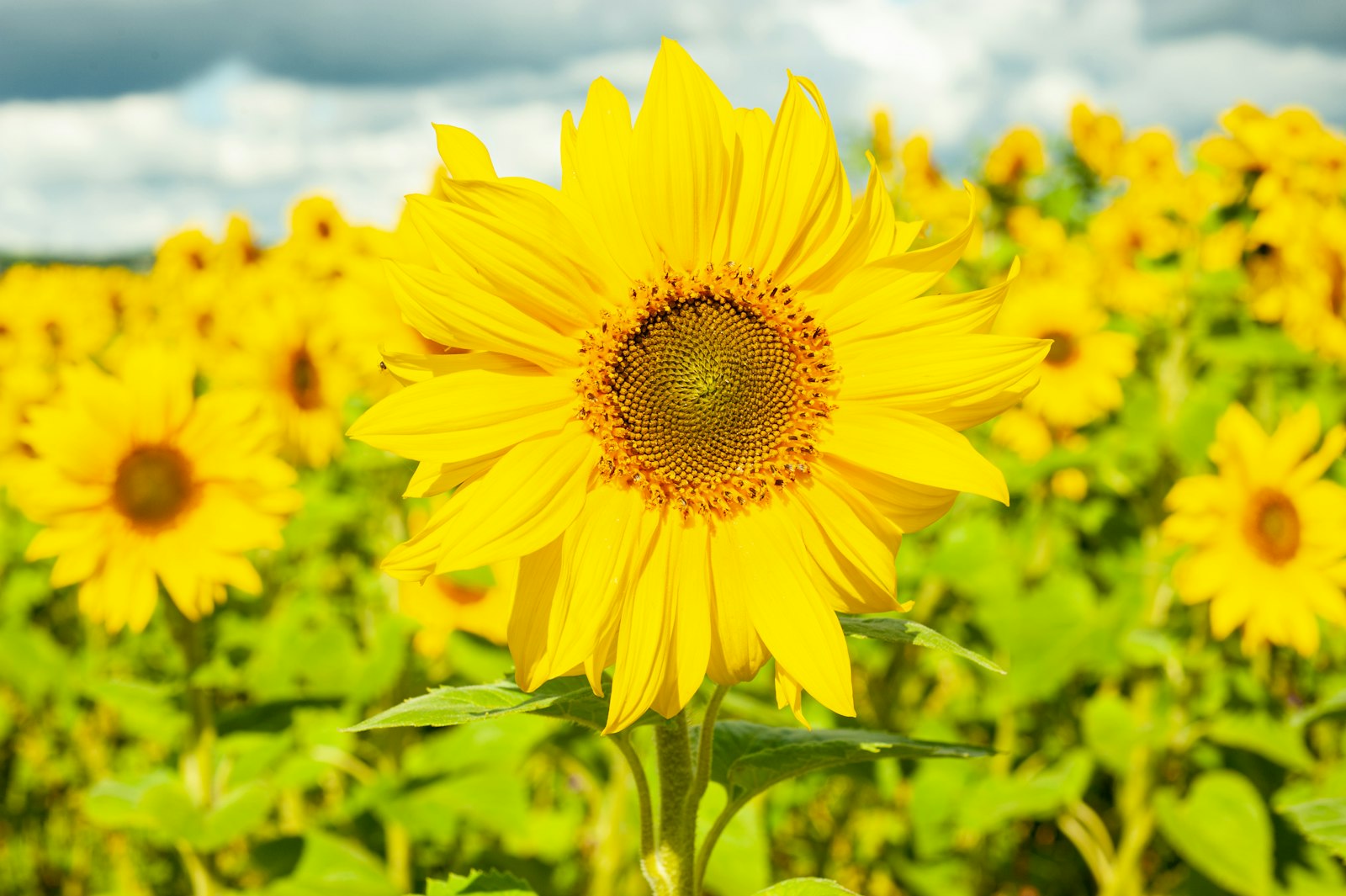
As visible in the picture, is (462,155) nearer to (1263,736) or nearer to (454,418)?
(454,418)

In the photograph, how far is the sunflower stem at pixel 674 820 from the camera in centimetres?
136

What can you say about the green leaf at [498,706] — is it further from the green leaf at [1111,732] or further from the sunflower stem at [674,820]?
the green leaf at [1111,732]

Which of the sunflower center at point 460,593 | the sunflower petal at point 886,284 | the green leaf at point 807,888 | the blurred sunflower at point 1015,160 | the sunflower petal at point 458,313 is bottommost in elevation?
the green leaf at point 807,888

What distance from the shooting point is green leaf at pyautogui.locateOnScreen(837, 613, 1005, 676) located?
1168 millimetres

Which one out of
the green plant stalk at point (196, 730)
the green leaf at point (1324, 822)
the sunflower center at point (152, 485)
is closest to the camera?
the green leaf at point (1324, 822)

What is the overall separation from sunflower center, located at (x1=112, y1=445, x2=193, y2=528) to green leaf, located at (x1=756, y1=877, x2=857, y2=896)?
2395 mm

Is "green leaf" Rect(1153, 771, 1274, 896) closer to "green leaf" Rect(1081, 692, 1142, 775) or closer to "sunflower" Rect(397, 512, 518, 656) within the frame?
"green leaf" Rect(1081, 692, 1142, 775)

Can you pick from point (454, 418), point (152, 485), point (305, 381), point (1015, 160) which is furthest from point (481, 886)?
point (1015, 160)

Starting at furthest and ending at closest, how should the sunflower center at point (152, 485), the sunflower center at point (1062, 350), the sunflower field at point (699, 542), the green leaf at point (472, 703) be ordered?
the sunflower center at point (1062, 350)
the sunflower center at point (152, 485)
the sunflower field at point (699, 542)
the green leaf at point (472, 703)

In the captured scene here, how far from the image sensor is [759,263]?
1358mm

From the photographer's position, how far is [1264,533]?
10.5 ft

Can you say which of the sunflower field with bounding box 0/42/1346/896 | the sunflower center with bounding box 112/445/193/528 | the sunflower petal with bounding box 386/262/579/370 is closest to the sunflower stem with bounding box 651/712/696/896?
the sunflower field with bounding box 0/42/1346/896

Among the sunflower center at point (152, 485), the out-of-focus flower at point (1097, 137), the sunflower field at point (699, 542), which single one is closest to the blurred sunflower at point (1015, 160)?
the out-of-focus flower at point (1097, 137)

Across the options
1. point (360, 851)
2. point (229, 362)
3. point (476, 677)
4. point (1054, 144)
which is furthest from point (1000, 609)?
point (1054, 144)
